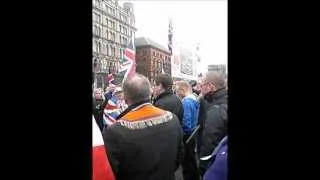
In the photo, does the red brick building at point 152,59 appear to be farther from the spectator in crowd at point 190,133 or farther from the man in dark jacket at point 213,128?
the man in dark jacket at point 213,128

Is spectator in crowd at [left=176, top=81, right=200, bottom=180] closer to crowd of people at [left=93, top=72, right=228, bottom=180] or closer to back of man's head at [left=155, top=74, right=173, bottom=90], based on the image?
back of man's head at [left=155, top=74, right=173, bottom=90]

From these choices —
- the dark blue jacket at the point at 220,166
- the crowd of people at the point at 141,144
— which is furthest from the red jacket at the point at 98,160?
the dark blue jacket at the point at 220,166

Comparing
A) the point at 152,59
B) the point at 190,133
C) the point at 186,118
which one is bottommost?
the point at 190,133

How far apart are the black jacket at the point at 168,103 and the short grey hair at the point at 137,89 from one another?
1400 mm

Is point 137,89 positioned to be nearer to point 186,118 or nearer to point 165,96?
point 165,96

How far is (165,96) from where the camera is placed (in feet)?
12.1

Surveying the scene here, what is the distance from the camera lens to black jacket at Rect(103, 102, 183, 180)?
2020 millimetres

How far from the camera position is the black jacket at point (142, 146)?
202cm

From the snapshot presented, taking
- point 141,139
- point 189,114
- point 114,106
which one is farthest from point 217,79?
point 114,106

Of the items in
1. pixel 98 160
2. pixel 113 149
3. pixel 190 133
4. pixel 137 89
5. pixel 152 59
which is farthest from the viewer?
pixel 152 59

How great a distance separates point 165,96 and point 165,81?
14cm
